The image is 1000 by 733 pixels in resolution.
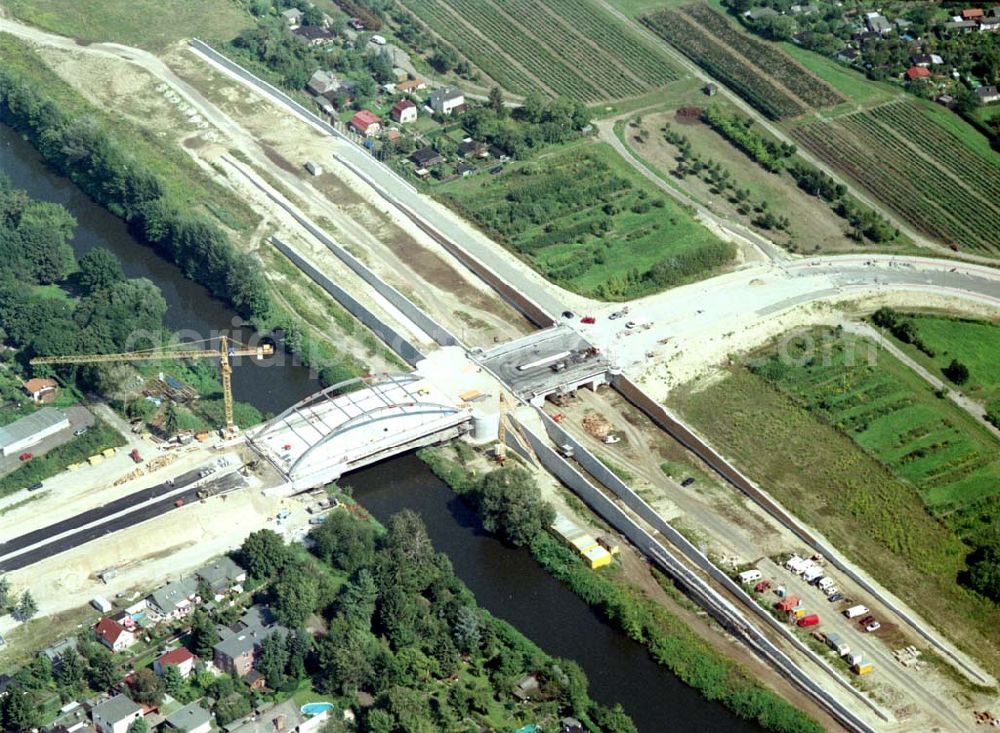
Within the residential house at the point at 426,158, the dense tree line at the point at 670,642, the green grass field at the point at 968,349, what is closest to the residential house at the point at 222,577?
the dense tree line at the point at 670,642

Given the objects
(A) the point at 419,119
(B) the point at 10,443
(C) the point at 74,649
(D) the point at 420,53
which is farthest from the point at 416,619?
(D) the point at 420,53

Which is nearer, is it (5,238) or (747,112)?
(5,238)

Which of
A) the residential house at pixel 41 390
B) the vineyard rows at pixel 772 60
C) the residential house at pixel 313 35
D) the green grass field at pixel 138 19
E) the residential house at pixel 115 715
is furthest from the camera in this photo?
the green grass field at pixel 138 19

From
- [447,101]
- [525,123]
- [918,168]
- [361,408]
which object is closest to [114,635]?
[361,408]

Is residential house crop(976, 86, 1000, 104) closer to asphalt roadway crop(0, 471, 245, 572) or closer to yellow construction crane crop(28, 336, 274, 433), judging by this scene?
yellow construction crane crop(28, 336, 274, 433)

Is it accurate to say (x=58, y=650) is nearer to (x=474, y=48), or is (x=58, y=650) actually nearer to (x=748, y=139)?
(x=748, y=139)

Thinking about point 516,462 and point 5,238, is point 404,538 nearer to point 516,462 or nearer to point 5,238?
point 516,462

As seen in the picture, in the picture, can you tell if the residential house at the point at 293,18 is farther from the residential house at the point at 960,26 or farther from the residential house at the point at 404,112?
the residential house at the point at 960,26
